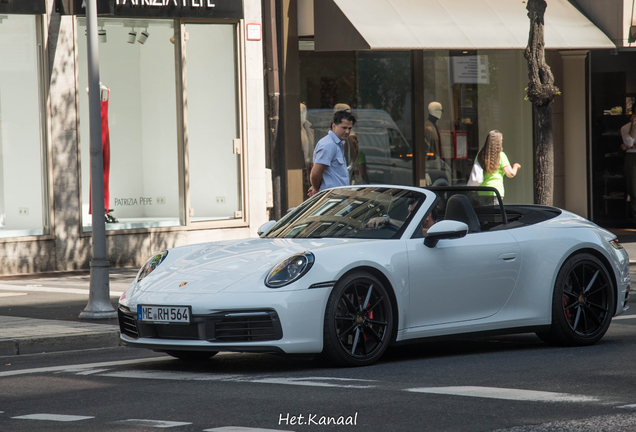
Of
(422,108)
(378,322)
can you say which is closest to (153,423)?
(378,322)

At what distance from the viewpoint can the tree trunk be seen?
13148 mm

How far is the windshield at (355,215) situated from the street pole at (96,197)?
2.68 meters

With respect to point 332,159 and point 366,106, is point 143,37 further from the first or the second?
point 332,159

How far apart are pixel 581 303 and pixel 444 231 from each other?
4.99 feet

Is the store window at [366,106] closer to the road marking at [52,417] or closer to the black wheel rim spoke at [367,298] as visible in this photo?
the black wheel rim spoke at [367,298]

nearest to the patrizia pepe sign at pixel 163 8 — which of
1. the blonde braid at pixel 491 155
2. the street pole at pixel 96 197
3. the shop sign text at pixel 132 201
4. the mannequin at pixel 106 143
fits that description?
the mannequin at pixel 106 143

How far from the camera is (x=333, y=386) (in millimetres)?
6000

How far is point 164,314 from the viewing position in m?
6.67

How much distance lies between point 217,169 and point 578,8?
23.3 feet

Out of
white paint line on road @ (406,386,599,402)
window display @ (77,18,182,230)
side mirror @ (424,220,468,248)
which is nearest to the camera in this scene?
white paint line on road @ (406,386,599,402)

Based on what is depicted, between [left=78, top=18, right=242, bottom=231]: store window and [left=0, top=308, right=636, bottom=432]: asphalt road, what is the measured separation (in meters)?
7.62

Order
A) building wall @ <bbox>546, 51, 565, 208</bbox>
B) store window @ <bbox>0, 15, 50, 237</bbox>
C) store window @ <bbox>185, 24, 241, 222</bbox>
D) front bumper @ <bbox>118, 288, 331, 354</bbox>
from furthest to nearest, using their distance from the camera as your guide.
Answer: building wall @ <bbox>546, 51, 565, 208</bbox>
store window @ <bbox>185, 24, 241, 222</bbox>
store window @ <bbox>0, 15, 50, 237</bbox>
front bumper @ <bbox>118, 288, 331, 354</bbox>

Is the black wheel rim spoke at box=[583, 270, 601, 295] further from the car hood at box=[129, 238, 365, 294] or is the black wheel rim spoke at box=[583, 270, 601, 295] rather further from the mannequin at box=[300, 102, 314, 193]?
the mannequin at box=[300, 102, 314, 193]

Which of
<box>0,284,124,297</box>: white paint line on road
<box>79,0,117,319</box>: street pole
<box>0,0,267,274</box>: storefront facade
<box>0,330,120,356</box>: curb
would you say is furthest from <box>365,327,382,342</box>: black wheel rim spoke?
<box>0,0,267,274</box>: storefront facade
